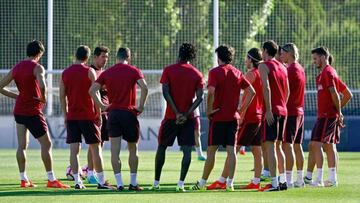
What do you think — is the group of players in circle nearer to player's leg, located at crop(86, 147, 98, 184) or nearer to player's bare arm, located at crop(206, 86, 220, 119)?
player's bare arm, located at crop(206, 86, 220, 119)

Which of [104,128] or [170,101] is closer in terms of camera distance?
[170,101]

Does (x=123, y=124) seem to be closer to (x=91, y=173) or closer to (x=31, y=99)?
(x=31, y=99)

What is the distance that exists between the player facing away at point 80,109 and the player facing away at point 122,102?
1.61 feet

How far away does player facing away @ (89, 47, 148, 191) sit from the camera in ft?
57.2

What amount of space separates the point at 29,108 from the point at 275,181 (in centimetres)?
395

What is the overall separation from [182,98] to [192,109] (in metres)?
0.22

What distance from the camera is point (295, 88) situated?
60.5 feet

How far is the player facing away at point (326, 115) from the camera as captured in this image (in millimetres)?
18719

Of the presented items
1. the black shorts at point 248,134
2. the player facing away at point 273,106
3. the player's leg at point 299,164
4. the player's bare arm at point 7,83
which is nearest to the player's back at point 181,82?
the player facing away at point 273,106

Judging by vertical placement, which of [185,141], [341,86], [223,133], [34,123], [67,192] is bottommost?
[67,192]

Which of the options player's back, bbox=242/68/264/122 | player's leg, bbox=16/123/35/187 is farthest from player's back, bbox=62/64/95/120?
player's back, bbox=242/68/264/122

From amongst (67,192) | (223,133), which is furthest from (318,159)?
(67,192)

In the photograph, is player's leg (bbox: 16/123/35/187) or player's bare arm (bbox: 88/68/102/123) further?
player's leg (bbox: 16/123/35/187)

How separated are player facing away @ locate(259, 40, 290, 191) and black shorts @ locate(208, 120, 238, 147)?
0.48m
